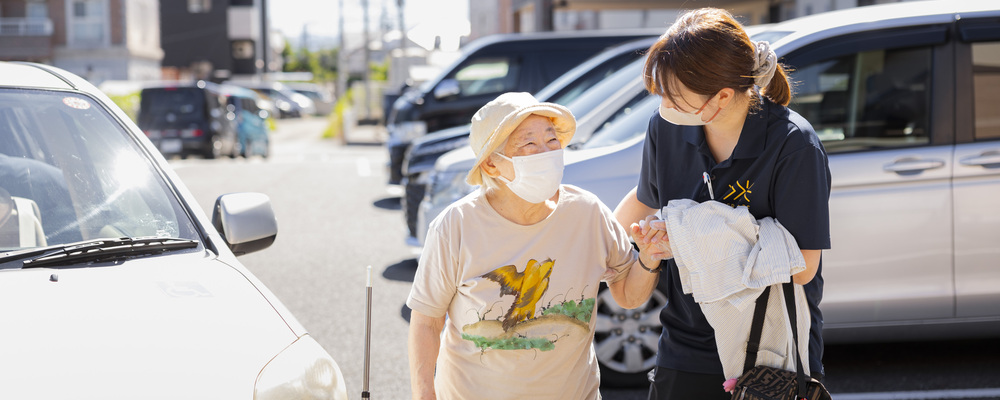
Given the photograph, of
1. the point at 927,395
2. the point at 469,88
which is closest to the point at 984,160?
the point at 927,395

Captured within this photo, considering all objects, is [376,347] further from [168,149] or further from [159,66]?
[159,66]

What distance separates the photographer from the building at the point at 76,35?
44812 millimetres

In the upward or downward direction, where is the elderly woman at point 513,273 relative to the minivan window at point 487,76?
downward

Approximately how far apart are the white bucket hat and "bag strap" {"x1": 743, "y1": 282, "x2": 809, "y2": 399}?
64 centimetres

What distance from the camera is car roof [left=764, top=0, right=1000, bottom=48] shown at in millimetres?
4266

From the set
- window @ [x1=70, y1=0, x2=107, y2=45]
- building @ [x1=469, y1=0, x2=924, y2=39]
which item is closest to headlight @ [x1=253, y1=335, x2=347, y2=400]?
building @ [x1=469, y1=0, x2=924, y2=39]

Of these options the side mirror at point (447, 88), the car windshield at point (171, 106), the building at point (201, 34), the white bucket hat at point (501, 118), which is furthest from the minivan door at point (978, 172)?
the building at point (201, 34)

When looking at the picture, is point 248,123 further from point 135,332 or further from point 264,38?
point 264,38

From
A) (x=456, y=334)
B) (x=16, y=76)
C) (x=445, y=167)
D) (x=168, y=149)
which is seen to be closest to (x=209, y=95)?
(x=168, y=149)

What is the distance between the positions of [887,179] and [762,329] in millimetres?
2229

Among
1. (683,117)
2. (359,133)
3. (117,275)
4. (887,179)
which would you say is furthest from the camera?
(359,133)

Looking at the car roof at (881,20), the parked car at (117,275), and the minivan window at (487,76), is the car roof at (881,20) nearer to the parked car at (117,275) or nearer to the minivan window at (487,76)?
the parked car at (117,275)

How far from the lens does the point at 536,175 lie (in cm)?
228

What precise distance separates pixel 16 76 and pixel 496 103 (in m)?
1.93
